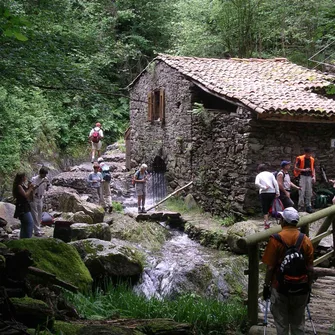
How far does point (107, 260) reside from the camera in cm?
720

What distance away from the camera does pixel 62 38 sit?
8500 millimetres

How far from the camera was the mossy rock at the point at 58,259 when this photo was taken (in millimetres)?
5430

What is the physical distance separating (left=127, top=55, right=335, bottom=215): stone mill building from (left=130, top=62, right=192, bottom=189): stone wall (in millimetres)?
34

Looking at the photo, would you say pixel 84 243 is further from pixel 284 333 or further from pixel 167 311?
pixel 284 333

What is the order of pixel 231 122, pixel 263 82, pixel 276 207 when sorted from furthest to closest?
pixel 263 82 → pixel 231 122 → pixel 276 207

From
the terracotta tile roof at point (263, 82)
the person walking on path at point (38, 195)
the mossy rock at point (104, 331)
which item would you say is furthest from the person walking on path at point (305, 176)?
the mossy rock at point (104, 331)

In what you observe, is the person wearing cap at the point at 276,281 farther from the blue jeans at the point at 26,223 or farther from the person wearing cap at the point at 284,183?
the person wearing cap at the point at 284,183

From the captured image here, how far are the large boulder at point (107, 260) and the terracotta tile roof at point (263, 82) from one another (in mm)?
4900

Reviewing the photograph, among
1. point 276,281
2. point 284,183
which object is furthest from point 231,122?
point 276,281

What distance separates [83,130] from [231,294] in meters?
16.8

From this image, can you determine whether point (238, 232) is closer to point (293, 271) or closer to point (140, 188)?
point (140, 188)

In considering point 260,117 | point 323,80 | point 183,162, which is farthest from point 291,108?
point 183,162

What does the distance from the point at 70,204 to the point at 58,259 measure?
633 centimetres

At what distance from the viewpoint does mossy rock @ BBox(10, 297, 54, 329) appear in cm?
356
